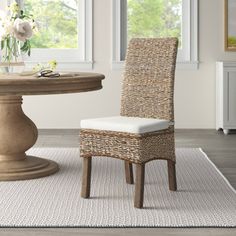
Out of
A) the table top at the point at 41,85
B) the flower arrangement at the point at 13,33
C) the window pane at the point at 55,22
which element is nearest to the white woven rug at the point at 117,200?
the table top at the point at 41,85

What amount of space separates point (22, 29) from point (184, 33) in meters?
2.98

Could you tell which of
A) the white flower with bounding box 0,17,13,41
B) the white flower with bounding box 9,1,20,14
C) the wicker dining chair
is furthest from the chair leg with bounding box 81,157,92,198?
the white flower with bounding box 9,1,20,14

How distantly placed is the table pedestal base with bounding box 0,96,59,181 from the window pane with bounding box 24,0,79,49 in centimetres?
266

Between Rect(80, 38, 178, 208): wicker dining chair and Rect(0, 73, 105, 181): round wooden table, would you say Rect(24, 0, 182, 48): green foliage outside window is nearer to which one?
Rect(0, 73, 105, 181): round wooden table

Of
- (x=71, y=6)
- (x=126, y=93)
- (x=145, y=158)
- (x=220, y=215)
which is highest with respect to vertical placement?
(x=71, y=6)

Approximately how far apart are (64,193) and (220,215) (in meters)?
1.02

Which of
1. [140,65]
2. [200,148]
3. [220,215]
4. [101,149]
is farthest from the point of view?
[200,148]

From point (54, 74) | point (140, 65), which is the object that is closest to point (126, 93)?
point (140, 65)

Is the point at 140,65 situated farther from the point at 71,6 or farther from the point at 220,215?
the point at 71,6

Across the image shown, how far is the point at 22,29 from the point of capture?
4.36 metres

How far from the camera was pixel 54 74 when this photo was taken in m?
4.14

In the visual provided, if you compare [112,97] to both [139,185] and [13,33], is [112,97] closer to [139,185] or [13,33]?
[13,33]

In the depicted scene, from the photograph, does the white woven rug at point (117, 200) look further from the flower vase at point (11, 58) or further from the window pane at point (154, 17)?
the window pane at point (154, 17)

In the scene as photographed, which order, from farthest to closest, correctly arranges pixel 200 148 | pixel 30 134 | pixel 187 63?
1. pixel 187 63
2. pixel 200 148
3. pixel 30 134
